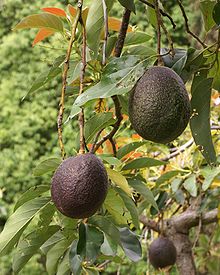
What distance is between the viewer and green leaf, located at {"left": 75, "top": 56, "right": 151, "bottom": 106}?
0.63 m

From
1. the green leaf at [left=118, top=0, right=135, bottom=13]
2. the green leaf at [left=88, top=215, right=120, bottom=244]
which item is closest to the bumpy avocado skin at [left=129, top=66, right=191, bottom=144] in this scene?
the green leaf at [left=118, top=0, right=135, bottom=13]

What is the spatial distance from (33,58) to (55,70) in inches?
179

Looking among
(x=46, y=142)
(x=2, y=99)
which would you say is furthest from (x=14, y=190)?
(x=2, y=99)

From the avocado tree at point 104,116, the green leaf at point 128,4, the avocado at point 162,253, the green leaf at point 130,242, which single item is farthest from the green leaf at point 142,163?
the avocado at point 162,253

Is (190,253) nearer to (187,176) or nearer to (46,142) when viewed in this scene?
(187,176)

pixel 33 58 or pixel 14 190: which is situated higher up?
pixel 33 58

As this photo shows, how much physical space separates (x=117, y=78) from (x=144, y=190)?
1.04 feet

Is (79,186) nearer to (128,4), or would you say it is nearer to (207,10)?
(128,4)

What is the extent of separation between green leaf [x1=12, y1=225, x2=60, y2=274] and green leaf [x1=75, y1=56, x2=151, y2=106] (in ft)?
0.86

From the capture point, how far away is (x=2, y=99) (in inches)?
201

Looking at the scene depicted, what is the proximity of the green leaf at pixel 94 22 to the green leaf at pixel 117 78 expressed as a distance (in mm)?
78

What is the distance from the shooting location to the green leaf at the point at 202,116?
2.53 feet

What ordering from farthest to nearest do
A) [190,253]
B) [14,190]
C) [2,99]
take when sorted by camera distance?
[2,99], [14,190], [190,253]

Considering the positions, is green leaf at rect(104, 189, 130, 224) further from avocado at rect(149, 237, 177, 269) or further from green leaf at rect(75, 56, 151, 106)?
avocado at rect(149, 237, 177, 269)
